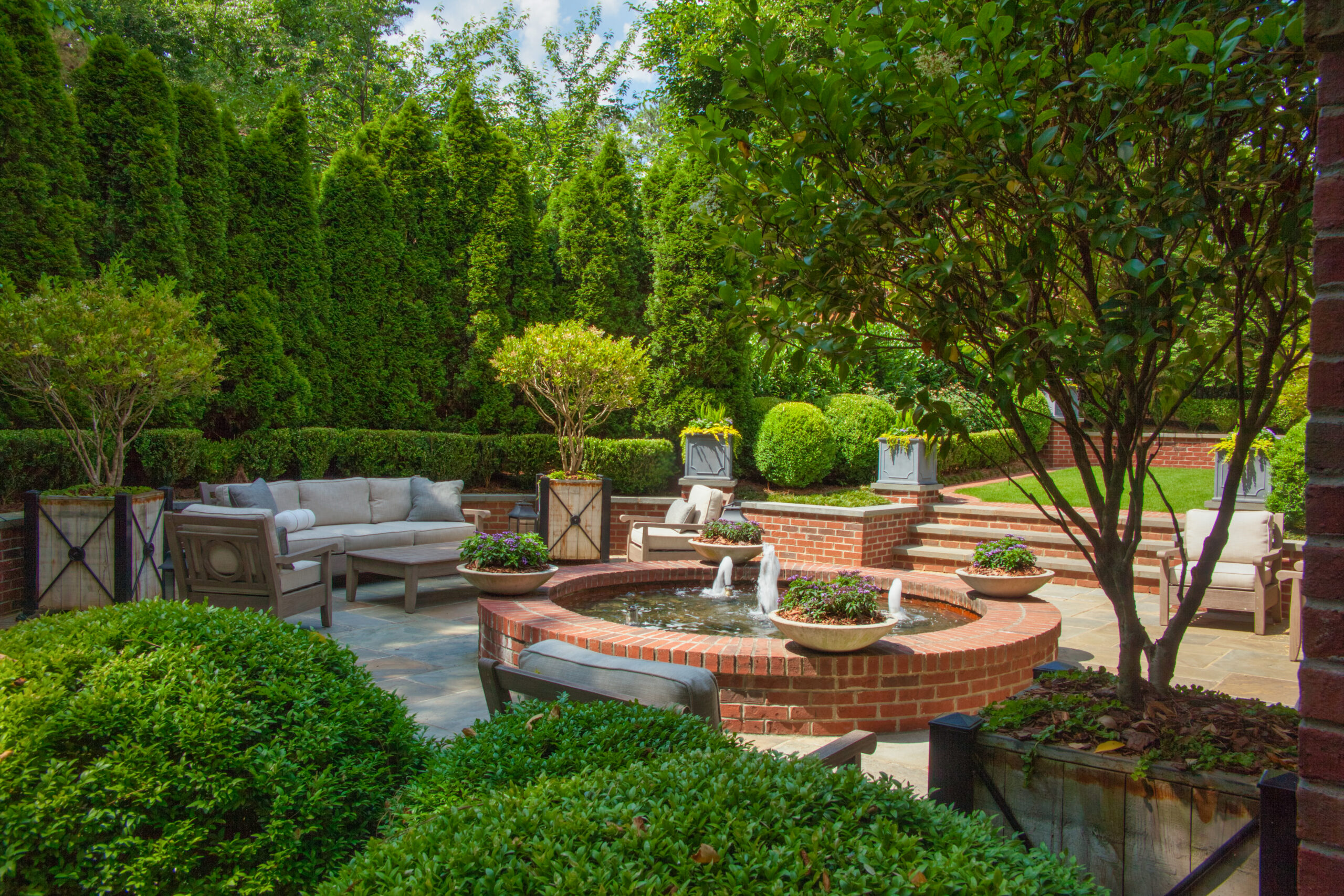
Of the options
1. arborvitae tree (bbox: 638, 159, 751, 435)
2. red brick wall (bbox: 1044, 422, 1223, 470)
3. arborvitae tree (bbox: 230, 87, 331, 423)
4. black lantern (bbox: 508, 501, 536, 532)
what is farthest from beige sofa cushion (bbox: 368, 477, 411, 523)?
red brick wall (bbox: 1044, 422, 1223, 470)

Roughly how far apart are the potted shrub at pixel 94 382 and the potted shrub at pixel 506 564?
92.3 inches

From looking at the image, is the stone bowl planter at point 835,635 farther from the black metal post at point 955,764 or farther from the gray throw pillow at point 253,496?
the gray throw pillow at point 253,496

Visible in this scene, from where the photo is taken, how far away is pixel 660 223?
12773 millimetres

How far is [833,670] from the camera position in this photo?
3.98 m

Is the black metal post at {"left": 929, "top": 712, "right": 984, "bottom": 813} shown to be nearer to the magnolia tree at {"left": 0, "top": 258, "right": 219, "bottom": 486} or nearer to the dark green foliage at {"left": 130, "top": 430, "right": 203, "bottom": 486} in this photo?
the magnolia tree at {"left": 0, "top": 258, "right": 219, "bottom": 486}

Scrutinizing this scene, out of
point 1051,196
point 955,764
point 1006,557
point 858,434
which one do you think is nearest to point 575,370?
point 1006,557

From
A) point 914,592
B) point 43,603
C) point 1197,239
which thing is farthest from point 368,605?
point 1197,239

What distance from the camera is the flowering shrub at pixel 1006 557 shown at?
5.90 m

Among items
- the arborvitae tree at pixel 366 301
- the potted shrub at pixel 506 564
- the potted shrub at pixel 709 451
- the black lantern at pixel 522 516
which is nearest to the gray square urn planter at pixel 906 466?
the potted shrub at pixel 709 451

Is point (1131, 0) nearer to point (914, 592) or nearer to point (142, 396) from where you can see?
point (914, 592)

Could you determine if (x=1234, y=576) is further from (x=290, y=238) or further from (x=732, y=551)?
(x=290, y=238)

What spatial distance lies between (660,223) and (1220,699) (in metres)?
11.4

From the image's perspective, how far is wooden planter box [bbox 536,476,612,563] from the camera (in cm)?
858

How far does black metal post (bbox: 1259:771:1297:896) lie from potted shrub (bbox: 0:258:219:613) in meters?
6.22
